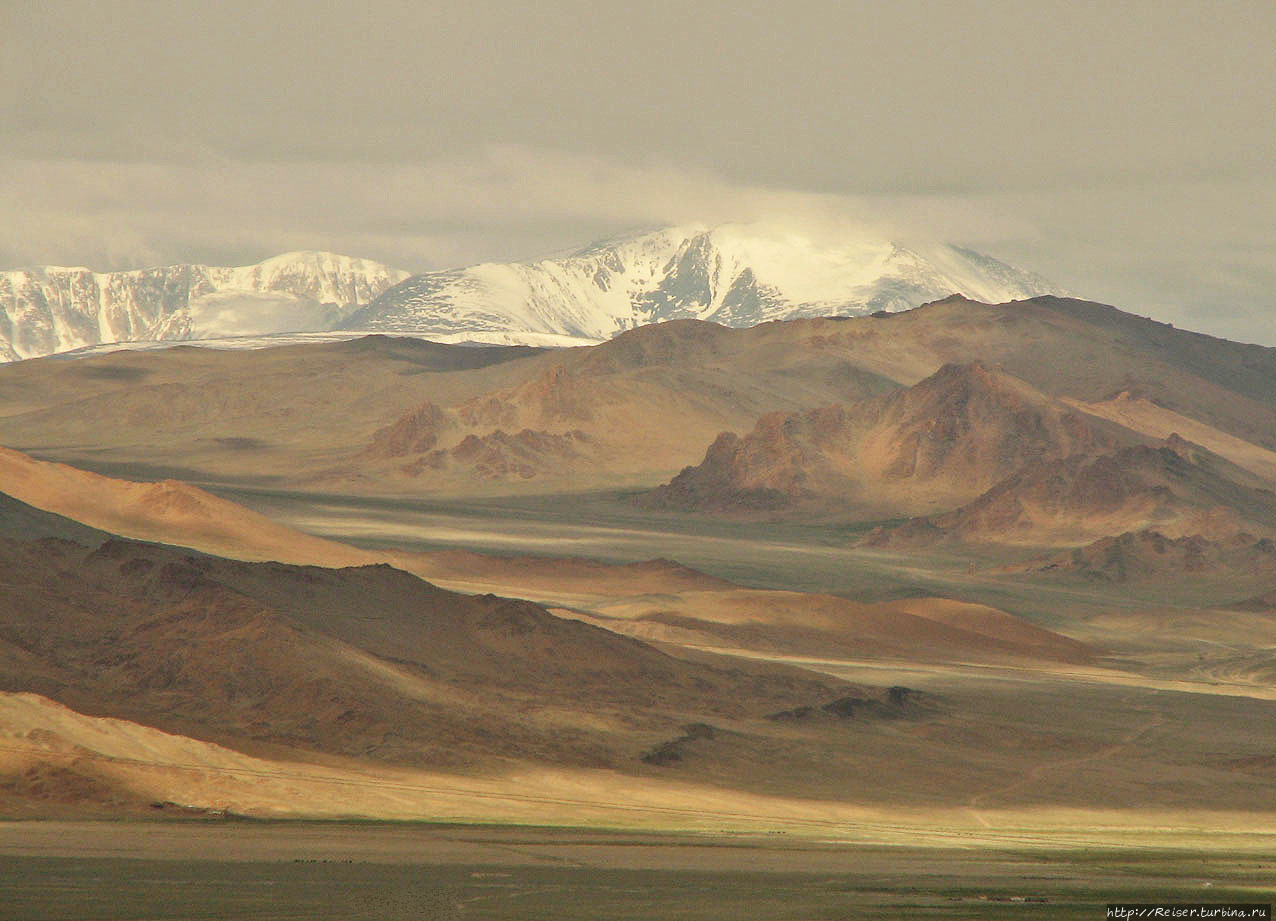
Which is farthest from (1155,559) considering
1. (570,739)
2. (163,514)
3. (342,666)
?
(342,666)

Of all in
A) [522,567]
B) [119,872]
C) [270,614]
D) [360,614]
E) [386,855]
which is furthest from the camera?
[522,567]

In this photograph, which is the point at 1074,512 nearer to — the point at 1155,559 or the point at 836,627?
the point at 1155,559

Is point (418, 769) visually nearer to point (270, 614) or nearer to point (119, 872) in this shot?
point (270, 614)

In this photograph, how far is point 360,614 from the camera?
273 feet

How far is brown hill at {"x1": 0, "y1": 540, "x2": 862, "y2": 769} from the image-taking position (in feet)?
211

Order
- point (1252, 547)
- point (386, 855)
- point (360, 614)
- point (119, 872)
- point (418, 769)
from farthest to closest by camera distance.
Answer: point (1252, 547) → point (360, 614) → point (418, 769) → point (386, 855) → point (119, 872)

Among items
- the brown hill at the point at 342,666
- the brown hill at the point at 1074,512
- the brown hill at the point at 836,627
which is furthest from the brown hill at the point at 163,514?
the brown hill at the point at 1074,512

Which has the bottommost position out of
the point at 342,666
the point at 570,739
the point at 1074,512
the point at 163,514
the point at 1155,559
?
the point at 570,739

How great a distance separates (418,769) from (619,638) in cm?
2742

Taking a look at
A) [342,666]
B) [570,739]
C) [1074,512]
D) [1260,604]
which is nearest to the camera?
[570,739]

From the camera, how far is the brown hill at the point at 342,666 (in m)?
64.2

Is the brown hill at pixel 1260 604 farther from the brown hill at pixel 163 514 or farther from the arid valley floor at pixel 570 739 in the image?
the brown hill at pixel 163 514

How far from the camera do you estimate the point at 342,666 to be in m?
69.3

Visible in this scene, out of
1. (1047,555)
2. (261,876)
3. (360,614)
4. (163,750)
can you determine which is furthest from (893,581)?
(261,876)
